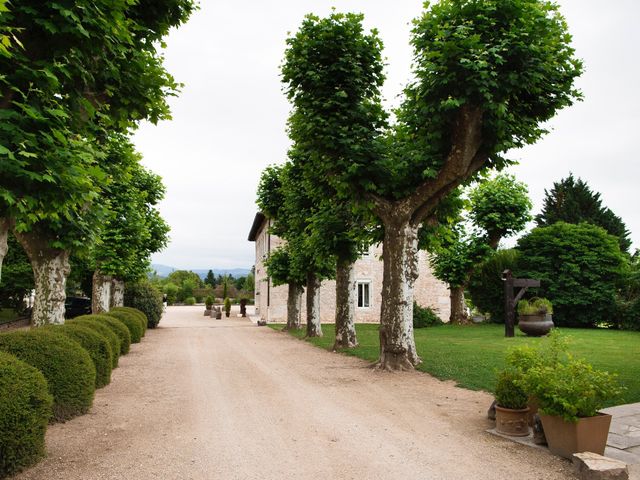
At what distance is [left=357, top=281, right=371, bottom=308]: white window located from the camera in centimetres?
3369

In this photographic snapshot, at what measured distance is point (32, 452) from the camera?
5.17m

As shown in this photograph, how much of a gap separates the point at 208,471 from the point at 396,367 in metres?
7.47

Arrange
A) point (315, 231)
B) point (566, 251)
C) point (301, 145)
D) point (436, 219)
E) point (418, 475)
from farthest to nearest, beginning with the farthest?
point (566, 251)
point (315, 231)
point (436, 219)
point (301, 145)
point (418, 475)

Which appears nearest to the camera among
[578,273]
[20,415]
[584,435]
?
[20,415]

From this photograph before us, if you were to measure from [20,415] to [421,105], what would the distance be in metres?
9.30

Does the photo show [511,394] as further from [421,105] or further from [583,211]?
[583,211]

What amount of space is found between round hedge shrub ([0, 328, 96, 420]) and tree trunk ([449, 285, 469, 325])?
26.4 meters

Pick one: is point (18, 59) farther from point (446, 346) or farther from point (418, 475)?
point (446, 346)

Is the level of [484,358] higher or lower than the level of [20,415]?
lower

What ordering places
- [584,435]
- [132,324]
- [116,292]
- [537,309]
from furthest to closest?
[116,292]
[537,309]
[132,324]
[584,435]

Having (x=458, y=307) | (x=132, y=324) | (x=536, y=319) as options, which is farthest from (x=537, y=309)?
(x=132, y=324)

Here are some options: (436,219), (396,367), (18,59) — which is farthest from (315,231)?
(18,59)

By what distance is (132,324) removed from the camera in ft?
61.0

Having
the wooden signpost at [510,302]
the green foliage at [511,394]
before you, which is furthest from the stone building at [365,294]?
the green foliage at [511,394]
